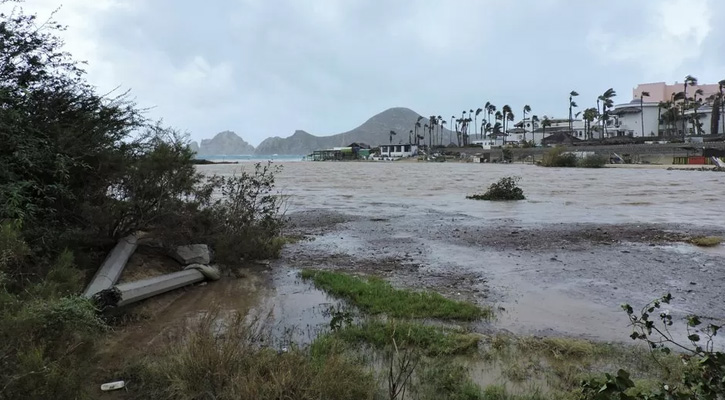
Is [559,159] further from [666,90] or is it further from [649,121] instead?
[666,90]

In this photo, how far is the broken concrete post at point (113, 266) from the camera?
19.7ft

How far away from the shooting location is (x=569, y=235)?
12680 mm


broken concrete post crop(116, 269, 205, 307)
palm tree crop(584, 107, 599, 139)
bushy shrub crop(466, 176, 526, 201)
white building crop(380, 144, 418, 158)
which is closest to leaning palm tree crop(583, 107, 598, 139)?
palm tree crop(584, 107, 599, 139)

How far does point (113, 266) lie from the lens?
6621 mm

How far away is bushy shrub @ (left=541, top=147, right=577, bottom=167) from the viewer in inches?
2522

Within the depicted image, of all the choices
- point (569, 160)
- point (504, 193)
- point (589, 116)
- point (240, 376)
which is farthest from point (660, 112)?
point (240, 376)

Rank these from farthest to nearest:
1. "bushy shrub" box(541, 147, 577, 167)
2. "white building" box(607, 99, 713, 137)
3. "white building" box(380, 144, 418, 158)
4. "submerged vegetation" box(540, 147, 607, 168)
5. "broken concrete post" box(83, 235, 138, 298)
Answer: "white building" box(380, 144, 418, 158)
"white building" box(607, 99, 713, 137)
"bushy shrub" box(541, 147, 577, 167)
"submerged vegetation" box(540, 147, 607, 168)
"broken concrete post" box(83, 235, 138, 298)

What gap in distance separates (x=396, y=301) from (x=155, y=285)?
11.4 feet

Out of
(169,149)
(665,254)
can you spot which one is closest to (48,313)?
(169,149)

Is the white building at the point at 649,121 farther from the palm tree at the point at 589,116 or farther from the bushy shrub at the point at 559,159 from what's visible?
the bushy shrub at the point at 559,159

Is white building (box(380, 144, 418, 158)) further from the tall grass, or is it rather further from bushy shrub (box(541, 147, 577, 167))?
the tall grass

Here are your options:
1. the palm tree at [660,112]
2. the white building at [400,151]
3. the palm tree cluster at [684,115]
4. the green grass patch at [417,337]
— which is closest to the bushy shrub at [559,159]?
the palm tree cluster at [684,115]

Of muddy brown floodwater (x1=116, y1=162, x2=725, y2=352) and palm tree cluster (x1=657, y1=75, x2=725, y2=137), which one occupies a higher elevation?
palm tree cluster (x1=657, y1=75, x2=725, y2=137)

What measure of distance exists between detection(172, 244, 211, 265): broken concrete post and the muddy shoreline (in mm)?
1472
